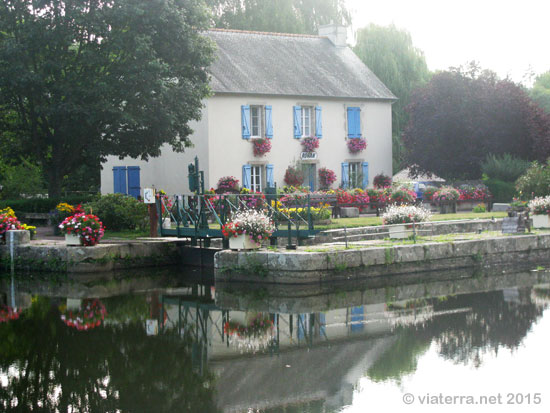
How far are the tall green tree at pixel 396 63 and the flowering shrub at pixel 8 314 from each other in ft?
84.8

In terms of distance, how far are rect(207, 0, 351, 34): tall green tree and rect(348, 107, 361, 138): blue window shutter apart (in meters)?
11.1

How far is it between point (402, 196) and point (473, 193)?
4037mm

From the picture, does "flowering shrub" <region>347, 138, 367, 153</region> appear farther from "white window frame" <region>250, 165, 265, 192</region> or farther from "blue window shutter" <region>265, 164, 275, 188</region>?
"white window frame" <region>250, 165, 265, 192</region>

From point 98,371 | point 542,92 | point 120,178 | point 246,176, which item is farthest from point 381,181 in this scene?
point 542,92

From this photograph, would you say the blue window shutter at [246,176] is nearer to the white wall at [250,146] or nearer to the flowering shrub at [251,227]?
the white wall at [250,146]

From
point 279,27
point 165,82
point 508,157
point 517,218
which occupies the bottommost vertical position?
point 517,218

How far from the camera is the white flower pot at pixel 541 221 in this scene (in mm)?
19766

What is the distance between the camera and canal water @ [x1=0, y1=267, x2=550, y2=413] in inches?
317

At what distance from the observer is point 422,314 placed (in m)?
12.3

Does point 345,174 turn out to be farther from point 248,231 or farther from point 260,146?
point 248,231

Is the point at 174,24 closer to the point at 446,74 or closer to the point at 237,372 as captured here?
the point at 446,74

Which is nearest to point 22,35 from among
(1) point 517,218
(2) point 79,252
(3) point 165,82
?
(3) point 165,82

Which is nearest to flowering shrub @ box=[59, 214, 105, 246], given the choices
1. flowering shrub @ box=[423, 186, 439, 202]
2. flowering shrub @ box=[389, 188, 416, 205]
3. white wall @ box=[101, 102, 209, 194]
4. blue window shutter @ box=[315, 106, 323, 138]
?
white wall @ box=[101, 102, 209, 194]

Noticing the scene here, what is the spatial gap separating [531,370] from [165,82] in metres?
16.3
